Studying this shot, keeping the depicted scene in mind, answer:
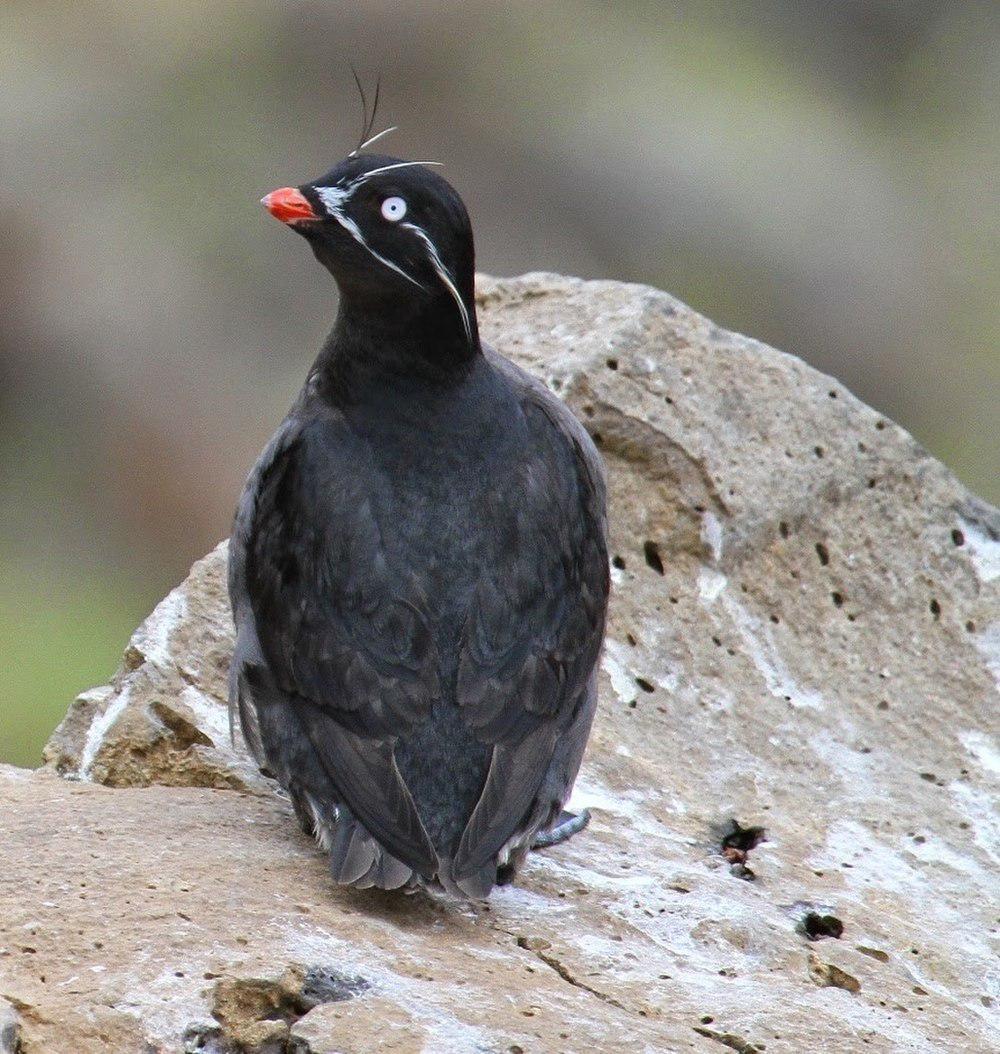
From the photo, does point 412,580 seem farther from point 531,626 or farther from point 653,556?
point 653,556

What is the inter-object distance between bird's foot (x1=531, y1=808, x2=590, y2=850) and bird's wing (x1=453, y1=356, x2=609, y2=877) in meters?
0.27

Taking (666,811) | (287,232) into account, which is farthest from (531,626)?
(287,232)

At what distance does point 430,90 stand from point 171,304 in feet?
7.86

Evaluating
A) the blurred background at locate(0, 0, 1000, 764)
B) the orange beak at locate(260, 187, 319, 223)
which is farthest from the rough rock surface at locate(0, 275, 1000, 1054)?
the blurred background at locate(0, 0, 1000, 764)

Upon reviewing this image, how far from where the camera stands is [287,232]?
13.4 meters

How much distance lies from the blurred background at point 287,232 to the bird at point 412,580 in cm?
690

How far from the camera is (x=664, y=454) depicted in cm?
632

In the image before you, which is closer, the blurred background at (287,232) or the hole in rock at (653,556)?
the hole in rock at (653,556)

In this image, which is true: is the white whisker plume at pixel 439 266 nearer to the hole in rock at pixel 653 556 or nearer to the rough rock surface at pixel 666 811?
the rough rock surface at pixel 666 811

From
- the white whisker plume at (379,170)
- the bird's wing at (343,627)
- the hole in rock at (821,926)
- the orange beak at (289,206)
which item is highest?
the white whisker plume at (379,170)

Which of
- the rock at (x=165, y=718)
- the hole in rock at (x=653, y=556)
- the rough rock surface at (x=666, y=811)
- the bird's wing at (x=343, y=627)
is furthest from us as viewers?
the hole in rock at (x=653, y=556)

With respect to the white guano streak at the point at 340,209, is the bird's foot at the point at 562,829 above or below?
below

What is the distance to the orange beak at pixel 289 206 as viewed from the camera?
197 inches

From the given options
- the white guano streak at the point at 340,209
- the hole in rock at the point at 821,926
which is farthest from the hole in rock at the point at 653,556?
the white guano streak at the point at 340,209
